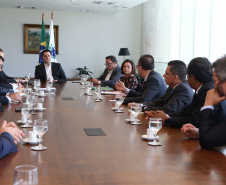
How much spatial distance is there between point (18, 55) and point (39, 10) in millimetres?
1716

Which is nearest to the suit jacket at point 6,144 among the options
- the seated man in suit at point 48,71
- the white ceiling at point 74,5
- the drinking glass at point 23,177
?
the drinking glass at point 23,177

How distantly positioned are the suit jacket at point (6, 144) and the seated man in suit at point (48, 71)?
18.4 ft

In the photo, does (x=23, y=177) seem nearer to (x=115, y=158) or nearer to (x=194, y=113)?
(x=115, y=158)

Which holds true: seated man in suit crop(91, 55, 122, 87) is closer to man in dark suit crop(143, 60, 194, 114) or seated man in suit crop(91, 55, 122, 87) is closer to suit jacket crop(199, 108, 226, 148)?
man in dark suit crop(143, 60, 194, 114)

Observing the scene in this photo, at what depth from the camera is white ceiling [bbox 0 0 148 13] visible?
33.0ft

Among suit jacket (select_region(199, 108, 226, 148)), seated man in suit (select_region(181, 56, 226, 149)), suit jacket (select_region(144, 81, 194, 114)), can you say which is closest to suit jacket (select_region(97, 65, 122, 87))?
suit jacket (select_region(144, 81, 194, 114))

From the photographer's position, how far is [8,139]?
77.9 inches

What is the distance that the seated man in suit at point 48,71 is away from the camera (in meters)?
7.68

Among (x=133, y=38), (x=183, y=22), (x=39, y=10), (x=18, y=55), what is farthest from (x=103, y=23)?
(x=183, y=22)

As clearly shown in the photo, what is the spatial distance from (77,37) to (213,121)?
34.2 feet

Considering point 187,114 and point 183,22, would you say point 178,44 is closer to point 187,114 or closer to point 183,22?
point 183,22

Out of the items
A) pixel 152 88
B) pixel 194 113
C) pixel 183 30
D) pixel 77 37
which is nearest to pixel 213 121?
pixel 194 113

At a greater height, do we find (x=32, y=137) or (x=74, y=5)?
(x=74, y=5)

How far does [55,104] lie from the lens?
13.0 ft
